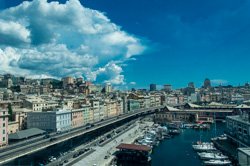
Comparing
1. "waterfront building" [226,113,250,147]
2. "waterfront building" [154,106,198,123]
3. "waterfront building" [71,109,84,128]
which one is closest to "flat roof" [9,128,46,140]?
"waterfront building" [71,109,84,128]

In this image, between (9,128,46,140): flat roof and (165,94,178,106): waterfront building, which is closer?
(9,128,46,140): flat roof

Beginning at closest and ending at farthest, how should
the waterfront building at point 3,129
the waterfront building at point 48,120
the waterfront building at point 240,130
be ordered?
1. the waterfront building at point 240,130
2. the waterfront building at point 3,129
3. the waterfront building at point 48,120

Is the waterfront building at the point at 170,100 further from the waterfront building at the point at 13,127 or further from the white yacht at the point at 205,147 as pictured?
the waterfront building at the point at 13,127

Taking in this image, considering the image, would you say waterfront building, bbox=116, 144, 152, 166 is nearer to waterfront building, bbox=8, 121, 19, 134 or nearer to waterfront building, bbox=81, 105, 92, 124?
waterfront building, bbox=8, 121, 19, 134

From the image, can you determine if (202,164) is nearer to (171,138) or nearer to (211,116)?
(171,138)

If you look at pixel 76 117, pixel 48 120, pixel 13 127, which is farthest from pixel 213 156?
pixel 13 127

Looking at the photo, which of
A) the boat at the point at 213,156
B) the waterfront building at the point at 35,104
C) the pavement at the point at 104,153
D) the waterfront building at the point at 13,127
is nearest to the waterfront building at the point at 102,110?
the waterfront building at the point at 35,104
